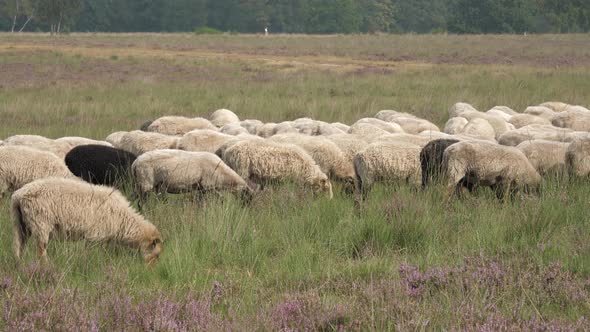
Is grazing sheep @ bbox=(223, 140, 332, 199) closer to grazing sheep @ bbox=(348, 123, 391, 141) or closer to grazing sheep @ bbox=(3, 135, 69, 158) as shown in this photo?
grazing sheep @ bbox=(348, 123, 391, 141)

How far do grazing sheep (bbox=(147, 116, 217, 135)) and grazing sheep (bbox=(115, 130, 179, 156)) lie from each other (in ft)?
6.47

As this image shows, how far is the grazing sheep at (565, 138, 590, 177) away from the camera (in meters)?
8.84

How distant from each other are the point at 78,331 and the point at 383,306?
1893 mm

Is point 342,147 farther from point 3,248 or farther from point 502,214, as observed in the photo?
point 3,248

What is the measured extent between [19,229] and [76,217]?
453mm

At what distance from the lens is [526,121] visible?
14.1 m

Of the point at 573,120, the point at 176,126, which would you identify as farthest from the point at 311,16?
the point at 176,126

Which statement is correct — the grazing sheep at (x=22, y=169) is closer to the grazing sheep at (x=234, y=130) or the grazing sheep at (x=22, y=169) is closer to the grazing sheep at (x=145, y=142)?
the grazing sheep at (x=145, y=142)

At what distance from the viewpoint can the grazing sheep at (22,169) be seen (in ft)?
26.1

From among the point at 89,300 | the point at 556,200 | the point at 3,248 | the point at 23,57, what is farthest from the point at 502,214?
the point at 23,57

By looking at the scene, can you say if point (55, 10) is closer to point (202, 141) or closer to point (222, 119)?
point (222, 119)

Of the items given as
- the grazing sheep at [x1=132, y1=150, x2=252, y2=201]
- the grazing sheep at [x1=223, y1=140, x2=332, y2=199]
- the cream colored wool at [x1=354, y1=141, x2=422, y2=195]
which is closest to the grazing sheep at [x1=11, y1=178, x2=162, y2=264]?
the grazing sheep at [x1=132, y1=150, x2=252, y2=201]

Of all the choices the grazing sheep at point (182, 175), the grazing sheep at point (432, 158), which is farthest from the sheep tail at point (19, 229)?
the grazing sheep at point (432, 158)

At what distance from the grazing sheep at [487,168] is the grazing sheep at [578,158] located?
2.62 feet
